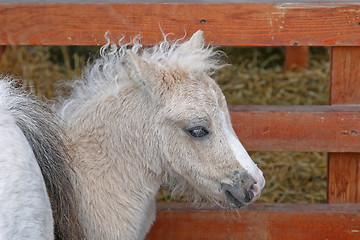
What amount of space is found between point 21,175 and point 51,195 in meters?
0.55

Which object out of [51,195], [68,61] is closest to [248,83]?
[68,61]

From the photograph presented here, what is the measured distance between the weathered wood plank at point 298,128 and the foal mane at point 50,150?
123 centimetres

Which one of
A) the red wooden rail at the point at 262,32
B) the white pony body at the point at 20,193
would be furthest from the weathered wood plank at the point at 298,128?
the white pony body at the point at 20,193

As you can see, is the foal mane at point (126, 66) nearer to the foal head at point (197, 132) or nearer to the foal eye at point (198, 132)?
the foal head at point (197, 132)

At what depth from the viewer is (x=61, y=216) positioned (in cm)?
291

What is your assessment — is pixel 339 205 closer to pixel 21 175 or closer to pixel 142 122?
pixel 142 122

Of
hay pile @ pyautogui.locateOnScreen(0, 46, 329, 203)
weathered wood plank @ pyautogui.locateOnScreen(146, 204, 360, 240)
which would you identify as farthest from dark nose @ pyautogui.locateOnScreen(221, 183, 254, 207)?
hay pile @ pyautogui.locateOnScreen(0, 46, 329, 203)

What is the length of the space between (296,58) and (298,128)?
3496mm

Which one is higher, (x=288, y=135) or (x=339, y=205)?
(x=288, y=135)

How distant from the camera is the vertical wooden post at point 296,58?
7.03 metres

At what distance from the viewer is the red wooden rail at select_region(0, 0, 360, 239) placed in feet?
11.7

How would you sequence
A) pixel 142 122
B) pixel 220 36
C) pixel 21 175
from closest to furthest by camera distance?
pixel 21 175 → pixel 142 122 → pixel 220 36

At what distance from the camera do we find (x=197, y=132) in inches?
116

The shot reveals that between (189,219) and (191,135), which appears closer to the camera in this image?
(191,135)
